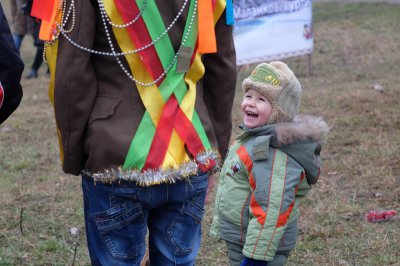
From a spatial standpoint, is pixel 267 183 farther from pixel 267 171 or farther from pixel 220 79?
pixel 220 79

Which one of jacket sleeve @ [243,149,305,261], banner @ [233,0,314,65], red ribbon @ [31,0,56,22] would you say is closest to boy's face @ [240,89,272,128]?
jacket sleeve @ [243,149,305,261]

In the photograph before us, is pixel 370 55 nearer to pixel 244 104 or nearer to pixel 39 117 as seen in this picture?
pixel 39 117

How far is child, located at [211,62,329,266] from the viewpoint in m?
3.10

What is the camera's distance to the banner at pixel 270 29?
978 cm

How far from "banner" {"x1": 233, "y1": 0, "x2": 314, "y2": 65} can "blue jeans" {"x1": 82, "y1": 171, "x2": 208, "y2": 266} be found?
275 inches

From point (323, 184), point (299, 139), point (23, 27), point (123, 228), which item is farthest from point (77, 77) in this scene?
point (23, 27)

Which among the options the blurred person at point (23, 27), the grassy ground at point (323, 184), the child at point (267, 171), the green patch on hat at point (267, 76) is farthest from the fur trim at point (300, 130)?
the blurred person at point (23, 27)

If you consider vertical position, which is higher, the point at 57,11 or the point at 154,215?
the point at 57,11

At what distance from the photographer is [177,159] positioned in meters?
2.73

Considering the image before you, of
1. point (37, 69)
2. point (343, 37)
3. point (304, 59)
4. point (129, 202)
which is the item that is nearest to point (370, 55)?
point (304, 59)

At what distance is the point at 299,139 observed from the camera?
10.4ft

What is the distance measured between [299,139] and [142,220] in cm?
77

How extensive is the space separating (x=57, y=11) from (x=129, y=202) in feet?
2.29

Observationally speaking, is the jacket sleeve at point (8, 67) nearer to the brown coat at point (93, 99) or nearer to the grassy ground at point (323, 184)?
the brown coat at point (93, 99)
